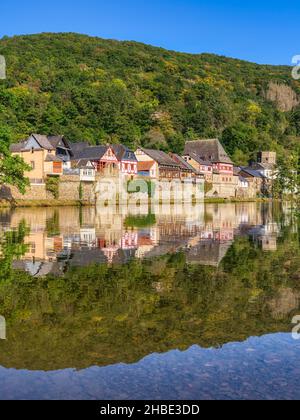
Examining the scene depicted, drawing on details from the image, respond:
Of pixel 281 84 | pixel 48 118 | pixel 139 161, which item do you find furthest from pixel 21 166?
pixel 281 84

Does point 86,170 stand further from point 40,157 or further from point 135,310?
point 135,310

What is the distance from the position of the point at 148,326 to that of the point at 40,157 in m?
62.2

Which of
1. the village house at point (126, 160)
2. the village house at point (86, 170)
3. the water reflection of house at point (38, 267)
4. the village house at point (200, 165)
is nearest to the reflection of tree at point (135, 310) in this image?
the water reflection of house at point (38, 267)

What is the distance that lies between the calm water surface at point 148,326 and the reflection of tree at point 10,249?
0.28ft

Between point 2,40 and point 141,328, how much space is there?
6850 inches

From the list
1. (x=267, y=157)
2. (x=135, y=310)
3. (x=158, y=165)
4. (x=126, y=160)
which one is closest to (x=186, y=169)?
(x=158, y=165)

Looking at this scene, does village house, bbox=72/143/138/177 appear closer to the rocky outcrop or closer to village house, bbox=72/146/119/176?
village house, bbox=72/146/119/176

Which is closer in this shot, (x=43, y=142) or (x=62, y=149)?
(x=43, y=142)

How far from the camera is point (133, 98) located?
5197 inches

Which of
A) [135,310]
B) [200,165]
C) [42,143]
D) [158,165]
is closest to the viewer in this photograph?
[135,310]

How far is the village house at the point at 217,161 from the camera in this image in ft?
343

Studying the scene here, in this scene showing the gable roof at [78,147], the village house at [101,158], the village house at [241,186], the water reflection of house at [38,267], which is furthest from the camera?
the village house at [241,186]

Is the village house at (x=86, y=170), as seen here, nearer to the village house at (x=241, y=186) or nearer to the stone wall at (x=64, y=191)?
the stone wall at (x=64, y=191)
